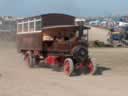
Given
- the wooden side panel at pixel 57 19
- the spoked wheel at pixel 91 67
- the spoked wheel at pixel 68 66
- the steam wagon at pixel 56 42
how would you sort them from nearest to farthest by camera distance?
the spoked wheel at pixel 68 66, the spoked wheel at pixel 91 67, the steam wagon at pixel 56 42, the wooden side panel at pixel 57 19

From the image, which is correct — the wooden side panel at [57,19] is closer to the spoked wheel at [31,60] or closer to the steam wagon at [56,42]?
the steam wagon at [56,42]

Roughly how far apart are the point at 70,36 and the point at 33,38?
2.57 meters

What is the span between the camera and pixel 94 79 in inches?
754

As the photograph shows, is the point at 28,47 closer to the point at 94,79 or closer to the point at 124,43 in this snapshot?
the point at 94,79

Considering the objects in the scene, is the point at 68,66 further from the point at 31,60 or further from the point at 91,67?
the point at 31,60

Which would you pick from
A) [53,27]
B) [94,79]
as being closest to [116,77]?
[94,79]

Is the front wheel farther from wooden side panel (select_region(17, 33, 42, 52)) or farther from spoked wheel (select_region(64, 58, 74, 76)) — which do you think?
wooden side panel (select_region(17, 33, 42, 52))

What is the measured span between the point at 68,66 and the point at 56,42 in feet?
6.19

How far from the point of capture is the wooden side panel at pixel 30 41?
2354cm

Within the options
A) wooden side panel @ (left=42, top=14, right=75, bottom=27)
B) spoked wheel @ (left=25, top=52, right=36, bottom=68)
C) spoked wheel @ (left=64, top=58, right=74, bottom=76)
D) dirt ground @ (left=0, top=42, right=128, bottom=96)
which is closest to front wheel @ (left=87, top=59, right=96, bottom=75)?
dirt ground @ (left=0, top=42, right=128, bottom=96)

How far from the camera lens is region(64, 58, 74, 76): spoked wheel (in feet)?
68.1

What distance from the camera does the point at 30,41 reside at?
81.9ft

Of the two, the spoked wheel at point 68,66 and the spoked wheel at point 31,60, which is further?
the spoked wheel at point 31,60

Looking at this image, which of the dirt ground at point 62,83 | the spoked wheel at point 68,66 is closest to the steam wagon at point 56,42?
the spoked wheel at point 68,66
